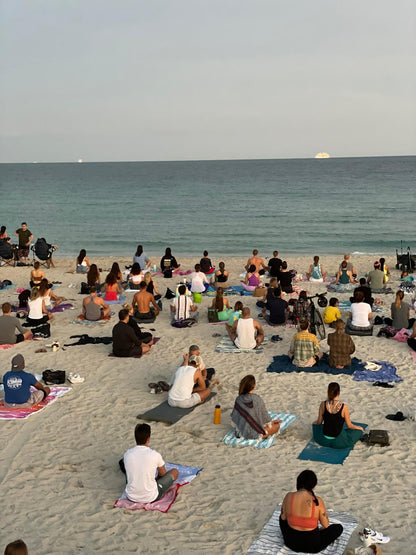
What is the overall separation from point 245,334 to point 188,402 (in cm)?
351

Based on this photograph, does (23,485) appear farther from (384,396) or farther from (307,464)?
(384,396)

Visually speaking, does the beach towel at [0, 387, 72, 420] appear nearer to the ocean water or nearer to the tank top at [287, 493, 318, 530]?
the tank top at [287, 493, 318, 530]

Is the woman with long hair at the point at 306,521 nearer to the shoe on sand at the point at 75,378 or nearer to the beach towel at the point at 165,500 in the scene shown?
the beach towel at the point at 165,500

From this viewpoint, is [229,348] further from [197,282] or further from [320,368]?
[197,282]

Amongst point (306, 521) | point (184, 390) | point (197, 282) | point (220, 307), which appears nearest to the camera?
point (306, 521)

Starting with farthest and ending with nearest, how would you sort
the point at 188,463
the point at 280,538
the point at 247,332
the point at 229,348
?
the point at 229,348 < the point at 247,332 < the point at 188,463 < the point at 280,538

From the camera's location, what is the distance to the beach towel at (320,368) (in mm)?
12414

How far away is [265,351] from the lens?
13867mm

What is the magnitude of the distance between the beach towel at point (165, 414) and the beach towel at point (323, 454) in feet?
7.08

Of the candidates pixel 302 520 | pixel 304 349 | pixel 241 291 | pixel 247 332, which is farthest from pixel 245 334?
pixel 302 520

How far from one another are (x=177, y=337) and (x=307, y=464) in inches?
267

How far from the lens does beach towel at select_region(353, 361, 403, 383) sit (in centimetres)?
1198

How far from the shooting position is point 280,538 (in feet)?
23.0

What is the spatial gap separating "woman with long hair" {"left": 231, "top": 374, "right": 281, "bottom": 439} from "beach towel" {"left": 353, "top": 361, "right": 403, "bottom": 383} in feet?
10.4
